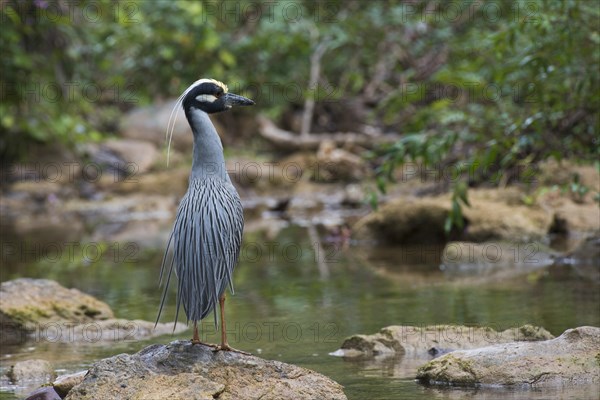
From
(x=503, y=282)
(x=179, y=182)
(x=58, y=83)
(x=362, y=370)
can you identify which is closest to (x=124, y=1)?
(x=58, y=83)

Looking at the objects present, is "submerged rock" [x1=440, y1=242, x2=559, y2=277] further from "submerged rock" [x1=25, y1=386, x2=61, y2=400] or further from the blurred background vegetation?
"submerged rock" [x1=25, y1=386, x2=61, y2=400]

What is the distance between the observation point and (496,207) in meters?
10.5

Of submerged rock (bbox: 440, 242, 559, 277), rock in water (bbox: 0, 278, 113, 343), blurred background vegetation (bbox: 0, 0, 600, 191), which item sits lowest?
rock in water (bbox: 0, 278, 113, 343)

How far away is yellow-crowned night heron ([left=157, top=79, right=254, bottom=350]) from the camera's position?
5215mm

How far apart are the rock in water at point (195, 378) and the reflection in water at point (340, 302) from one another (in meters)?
0.52

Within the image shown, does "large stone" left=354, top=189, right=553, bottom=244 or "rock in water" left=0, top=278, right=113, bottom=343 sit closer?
"rock in water" left=0, top=278, right=113, bottom=343

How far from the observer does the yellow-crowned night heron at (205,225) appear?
5.21 meters

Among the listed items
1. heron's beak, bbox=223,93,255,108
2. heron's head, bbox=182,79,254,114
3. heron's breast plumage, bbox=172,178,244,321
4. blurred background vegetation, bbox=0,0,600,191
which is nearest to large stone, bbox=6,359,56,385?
heron's breast plumage, bbox=172,178,244,321

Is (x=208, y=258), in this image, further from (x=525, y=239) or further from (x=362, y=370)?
(x=525, y=239)

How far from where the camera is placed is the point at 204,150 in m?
5.32

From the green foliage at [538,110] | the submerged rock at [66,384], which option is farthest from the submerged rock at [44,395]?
the green foliage at [538,110]

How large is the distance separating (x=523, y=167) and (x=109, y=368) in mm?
7371

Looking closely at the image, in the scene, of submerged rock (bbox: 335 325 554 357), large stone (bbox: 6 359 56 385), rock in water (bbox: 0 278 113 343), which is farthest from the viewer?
rock in water (bbox: 0 278 113 343)

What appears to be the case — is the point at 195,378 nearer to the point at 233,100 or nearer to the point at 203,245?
the point at 203,245
